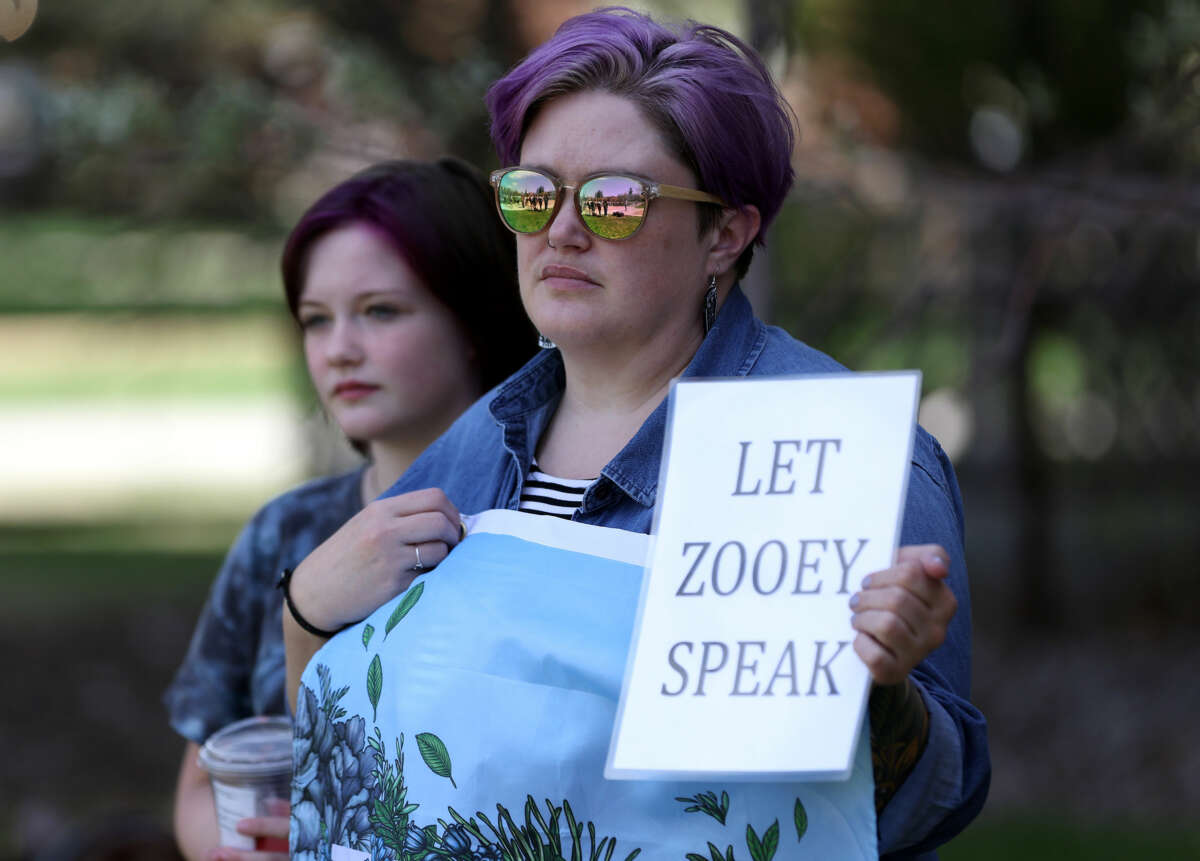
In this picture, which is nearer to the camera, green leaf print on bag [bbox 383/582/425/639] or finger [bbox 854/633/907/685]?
finger [bbox 854/633/907/685]

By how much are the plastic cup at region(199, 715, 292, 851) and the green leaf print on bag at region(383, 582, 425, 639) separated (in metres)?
0.50

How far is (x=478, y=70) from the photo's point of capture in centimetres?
404

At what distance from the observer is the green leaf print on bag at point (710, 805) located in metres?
1.39

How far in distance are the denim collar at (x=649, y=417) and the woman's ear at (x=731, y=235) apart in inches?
1.9

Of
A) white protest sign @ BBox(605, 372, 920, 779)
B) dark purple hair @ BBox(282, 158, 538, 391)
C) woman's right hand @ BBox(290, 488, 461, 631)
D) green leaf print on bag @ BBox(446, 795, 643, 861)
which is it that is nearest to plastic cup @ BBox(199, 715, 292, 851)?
woman's right hand @ BBox(290, 488, 461, 631)

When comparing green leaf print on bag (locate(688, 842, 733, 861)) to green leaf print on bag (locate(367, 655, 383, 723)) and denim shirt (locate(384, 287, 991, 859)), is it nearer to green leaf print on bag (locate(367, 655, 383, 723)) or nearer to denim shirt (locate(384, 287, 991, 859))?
denim shirt (locate(384, 287, 991, 859))

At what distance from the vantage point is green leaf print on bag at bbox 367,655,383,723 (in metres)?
1.58

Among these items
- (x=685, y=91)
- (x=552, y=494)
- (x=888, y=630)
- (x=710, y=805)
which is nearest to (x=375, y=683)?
(x=552, y=494)

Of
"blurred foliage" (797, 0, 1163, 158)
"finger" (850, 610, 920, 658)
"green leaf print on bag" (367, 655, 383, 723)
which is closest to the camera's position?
"finger" (850, 610, 920, 658)

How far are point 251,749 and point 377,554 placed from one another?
0.53m

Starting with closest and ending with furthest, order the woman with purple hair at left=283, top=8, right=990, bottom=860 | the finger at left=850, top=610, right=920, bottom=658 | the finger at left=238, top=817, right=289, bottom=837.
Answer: the finger at left=850, top=610, right=920, bottom=658 → the woman with purple hair at left=283, top=8, right=990, bottom=860 → the finger at left=238, top=817, right=289, bottom=837

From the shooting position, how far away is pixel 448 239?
237 cm

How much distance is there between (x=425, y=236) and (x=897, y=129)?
2987 millimetres

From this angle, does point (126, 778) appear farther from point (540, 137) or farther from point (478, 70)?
point (540, 137)
